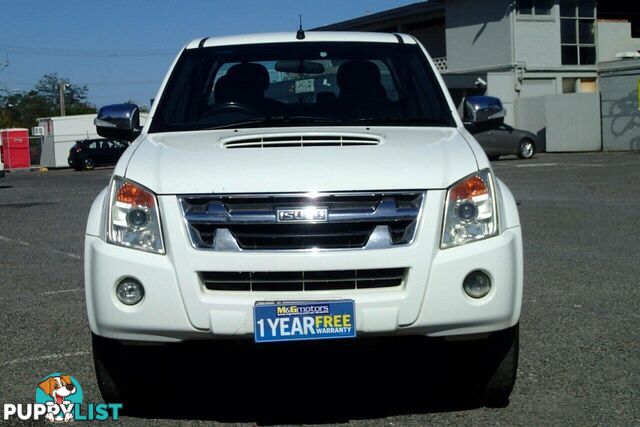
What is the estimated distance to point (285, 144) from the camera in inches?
186

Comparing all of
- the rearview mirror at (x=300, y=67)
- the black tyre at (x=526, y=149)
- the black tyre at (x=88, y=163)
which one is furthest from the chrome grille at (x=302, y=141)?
the black tyre at (x=88, y=163)

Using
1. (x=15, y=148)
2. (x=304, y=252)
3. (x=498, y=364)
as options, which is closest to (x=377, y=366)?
(x=498, y=364)

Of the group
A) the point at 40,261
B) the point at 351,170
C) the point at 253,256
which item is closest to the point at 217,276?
the point at 253,256

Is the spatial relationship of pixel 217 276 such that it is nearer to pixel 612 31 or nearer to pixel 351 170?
pixel 351 170

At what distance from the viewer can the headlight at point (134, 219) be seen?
13.9 ft

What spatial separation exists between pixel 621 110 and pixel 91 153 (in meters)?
22.9

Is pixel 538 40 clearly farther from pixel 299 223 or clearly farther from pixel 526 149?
pixel 299 223

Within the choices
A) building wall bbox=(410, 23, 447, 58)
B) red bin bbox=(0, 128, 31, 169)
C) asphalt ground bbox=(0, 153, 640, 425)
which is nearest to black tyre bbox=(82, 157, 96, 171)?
red bin bbox=(0, 128, 31, 169)

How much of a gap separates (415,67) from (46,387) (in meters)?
2.79

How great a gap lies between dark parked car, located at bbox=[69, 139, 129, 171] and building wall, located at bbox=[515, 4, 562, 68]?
17832 mm

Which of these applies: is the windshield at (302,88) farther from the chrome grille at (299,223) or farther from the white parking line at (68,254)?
the white parking line at (68,254)

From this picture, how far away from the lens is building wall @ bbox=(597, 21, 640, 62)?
1708 inches

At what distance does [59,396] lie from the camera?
493 cm

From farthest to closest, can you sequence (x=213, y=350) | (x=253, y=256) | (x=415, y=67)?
(x=415, y=67)
(x=213, y=350)
(x=253, y=256)
